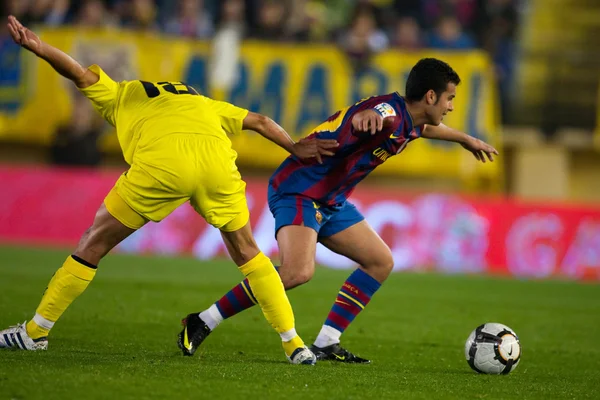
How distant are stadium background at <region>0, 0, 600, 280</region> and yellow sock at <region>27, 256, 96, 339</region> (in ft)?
32.7

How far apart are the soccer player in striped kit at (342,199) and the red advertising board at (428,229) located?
9.38 meters

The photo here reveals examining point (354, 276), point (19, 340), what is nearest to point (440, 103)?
point (354, 276)

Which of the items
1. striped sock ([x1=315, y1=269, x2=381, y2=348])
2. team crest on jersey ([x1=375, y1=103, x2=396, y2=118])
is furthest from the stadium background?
team crest on jersey ([x1=375, y1=103, x2=396, y2=118])

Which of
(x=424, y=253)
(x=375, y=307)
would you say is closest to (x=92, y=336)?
(x=375, y=307)

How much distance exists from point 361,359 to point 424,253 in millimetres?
9839

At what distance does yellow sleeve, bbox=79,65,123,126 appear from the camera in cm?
642

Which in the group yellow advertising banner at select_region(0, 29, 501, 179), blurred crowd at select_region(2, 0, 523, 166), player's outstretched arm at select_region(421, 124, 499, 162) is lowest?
player's outstretched arm at select_region(421, 124, 499, 162)

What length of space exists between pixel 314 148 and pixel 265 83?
11.9 m

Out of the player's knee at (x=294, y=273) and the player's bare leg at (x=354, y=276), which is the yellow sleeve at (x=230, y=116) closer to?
the player's knee at (x=294, y=273)

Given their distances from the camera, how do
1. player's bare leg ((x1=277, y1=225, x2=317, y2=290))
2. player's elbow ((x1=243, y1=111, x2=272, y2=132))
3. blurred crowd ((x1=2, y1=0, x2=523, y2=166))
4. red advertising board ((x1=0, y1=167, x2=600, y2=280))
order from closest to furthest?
1. player's elbow ((x1=243, y1=111, x2=272, y2=132))
2. player's bare leg ((x1=277, y1=225, x2=317, y2=290))
3. red advertising board ((x1=0, y1=167, x2=600, y2=280))
4. blurred crowd ((x1=2, y1=0, x2=523, y2=166))

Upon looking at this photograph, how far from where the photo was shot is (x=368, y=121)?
6.62m

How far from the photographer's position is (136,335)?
780 cm

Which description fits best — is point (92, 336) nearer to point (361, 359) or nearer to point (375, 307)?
point (361, 359)

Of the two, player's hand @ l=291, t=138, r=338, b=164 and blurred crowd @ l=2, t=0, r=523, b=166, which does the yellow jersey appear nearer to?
player's hand @ l=291, t=138, r=338, b=164
